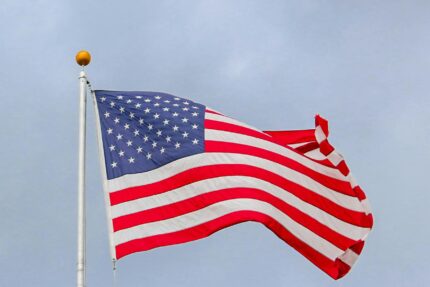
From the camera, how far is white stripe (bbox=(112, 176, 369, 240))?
15.2 metres

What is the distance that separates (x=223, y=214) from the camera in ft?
50.9

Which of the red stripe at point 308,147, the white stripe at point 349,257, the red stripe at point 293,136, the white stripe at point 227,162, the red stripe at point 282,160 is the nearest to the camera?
the white stripe at point 227,162

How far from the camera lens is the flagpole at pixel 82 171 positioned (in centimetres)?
1384

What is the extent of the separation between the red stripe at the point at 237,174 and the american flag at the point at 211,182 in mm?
19

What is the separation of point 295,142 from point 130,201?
445cm

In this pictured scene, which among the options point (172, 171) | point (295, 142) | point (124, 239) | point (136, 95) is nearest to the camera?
point (124, 239)

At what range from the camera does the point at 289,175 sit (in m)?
16.8

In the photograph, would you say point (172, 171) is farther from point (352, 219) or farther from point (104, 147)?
point (352, 219)

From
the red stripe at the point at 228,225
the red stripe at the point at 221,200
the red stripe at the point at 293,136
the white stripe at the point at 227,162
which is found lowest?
the red stripe at the point at 228,225

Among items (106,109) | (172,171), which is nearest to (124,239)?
(172,171)

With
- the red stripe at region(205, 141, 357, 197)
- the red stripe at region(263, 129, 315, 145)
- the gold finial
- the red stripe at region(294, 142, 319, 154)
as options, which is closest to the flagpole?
the gold finial

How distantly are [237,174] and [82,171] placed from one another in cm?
311

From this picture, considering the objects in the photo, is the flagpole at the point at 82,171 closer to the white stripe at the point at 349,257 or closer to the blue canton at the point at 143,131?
the blue canton at the point at 143,131

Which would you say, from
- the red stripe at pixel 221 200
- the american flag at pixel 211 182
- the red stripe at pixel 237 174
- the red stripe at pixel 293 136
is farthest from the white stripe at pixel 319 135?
the red stripe at pixel 221 200
